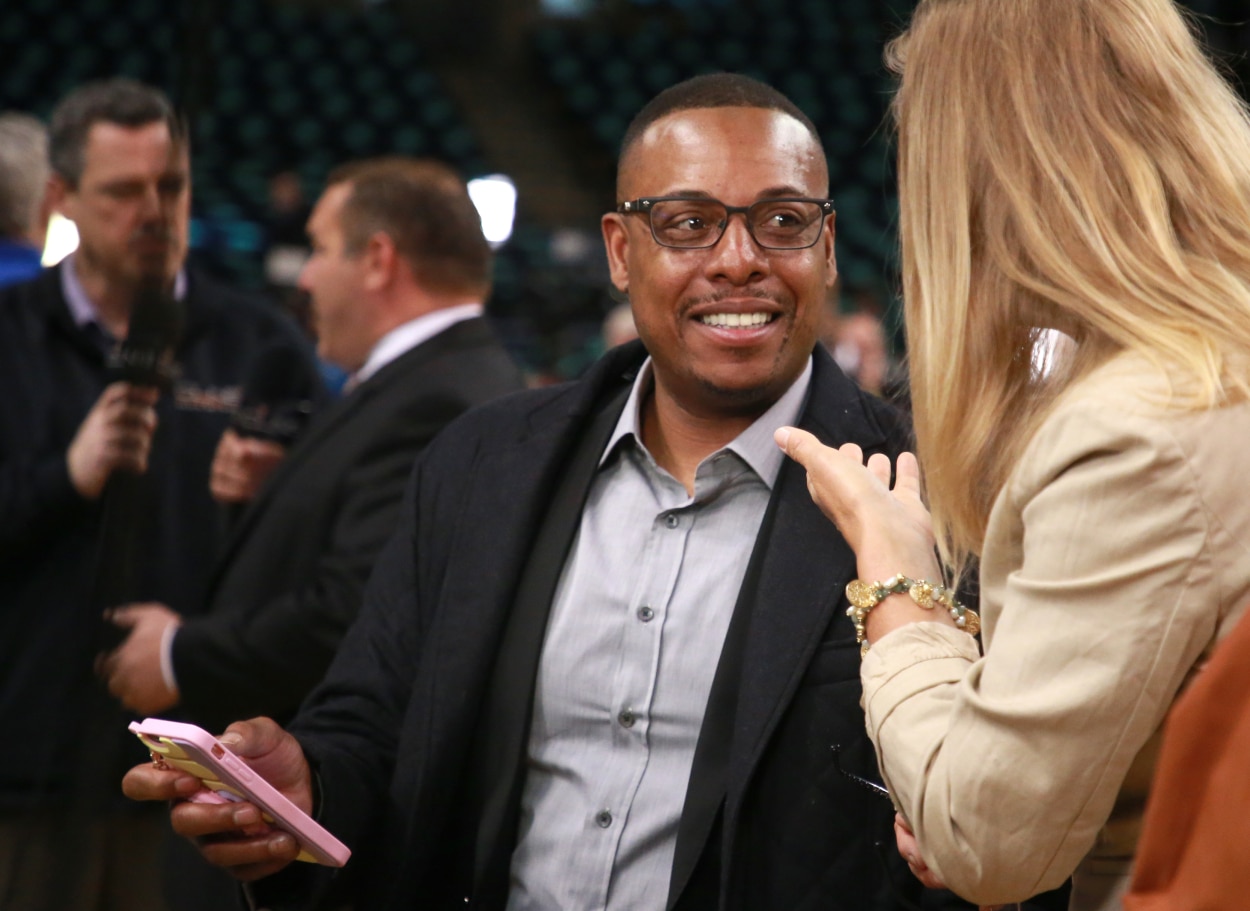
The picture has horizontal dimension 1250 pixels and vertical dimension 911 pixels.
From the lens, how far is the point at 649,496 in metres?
1.91

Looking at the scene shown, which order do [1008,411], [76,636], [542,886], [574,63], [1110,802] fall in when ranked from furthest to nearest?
[574,63], [76,636], [542,886], [1008,411], [1110,802]

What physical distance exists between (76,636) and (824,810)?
180 centimetres

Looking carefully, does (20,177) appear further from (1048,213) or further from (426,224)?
(1048,213)

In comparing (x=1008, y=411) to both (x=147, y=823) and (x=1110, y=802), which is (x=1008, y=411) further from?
(x=147, y=823)

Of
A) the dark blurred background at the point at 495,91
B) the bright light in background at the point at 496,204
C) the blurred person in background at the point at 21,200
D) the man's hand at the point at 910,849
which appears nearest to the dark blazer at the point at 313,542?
the blurred person in background at the point at 21,200

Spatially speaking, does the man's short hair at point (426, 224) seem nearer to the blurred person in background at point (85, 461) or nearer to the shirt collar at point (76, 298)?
the blurred person in background at point (85, 461)

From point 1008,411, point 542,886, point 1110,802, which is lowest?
point 542,886

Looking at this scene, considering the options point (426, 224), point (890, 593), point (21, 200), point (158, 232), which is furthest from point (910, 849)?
point (21, 200)

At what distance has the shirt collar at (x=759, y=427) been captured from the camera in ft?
6.08

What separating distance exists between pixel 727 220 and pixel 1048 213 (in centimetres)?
69

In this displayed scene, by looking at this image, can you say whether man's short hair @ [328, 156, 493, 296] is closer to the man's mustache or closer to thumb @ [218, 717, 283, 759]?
the man's mustache

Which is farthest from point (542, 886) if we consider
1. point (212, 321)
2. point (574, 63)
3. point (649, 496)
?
point (574, 63)

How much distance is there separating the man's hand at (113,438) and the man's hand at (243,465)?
28 cm

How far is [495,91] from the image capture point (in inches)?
526
